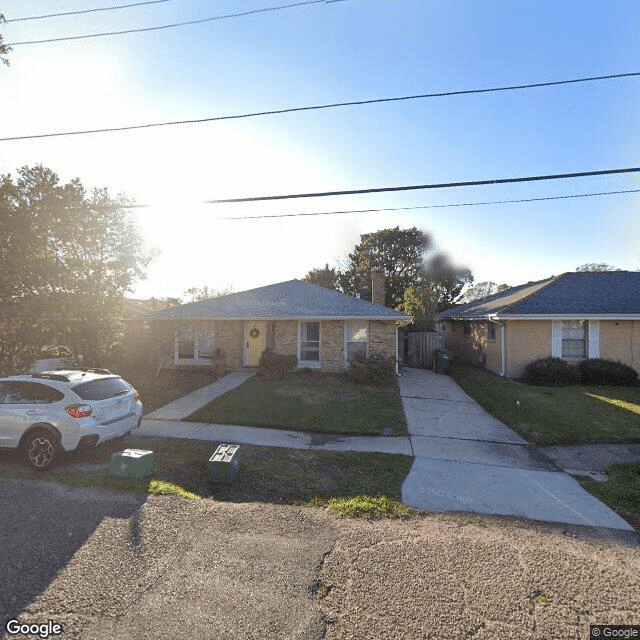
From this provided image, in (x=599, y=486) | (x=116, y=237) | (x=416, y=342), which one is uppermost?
(x=116, y=237)

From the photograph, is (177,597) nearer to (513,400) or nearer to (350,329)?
(513,400)

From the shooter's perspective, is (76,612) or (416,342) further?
(416,342)

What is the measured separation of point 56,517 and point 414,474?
4.93m

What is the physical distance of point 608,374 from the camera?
572 inches

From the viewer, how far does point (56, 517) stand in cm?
446

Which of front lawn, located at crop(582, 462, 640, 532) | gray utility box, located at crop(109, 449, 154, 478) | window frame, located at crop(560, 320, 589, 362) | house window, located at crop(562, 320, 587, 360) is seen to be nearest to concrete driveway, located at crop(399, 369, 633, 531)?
front lawn, located at crop(582, 462, 640, 532)

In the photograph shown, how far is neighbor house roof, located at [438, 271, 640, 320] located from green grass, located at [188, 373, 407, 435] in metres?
6.90

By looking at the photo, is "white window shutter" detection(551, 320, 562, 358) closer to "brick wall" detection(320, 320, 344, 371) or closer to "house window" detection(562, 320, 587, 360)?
"house window" detection(562, 320, 587, 360)

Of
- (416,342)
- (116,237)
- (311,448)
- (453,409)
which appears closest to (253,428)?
(311,448)

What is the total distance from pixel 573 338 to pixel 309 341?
10784 millimetres

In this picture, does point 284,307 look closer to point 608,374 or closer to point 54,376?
point 54,376

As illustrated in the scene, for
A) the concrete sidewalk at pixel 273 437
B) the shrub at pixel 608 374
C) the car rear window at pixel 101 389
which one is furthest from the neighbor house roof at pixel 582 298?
the car rear window at pixel 101 389

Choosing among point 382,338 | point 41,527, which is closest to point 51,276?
point 41,527

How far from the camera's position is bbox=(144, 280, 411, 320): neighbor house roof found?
15492mm
